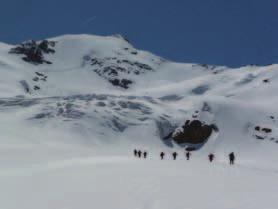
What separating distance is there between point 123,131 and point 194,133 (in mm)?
11696

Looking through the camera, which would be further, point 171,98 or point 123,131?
point 171,98

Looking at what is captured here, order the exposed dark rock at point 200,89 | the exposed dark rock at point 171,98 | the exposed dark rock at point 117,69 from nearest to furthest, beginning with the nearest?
the exposed dark rock at point 171,98 → the exposed dark rock at point 200,89 → the exposed dark rock at point 117,69

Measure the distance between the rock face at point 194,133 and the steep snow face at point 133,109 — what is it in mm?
242

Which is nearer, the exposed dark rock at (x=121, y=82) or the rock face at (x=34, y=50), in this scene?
the exposed dark rock at (x=121, y=82)

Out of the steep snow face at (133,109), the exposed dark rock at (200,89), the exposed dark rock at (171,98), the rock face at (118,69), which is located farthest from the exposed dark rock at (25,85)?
the exposed dark rock at (200,89)

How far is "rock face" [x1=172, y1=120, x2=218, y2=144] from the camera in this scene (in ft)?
267

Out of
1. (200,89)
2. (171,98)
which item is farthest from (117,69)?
(171,98)

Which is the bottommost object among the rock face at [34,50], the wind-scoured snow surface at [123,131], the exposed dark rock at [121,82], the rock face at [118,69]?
the wind-scoured snow surface at [123,131]

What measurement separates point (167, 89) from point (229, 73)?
25.3 m

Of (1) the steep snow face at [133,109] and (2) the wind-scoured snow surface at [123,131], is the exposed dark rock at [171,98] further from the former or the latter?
(2) the wind-scoured snow surface at [123,131]

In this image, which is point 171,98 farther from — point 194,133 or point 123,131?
point 123,131

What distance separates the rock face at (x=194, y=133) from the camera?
3207 inches

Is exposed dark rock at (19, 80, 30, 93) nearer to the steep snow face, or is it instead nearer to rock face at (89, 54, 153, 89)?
the steep snow face

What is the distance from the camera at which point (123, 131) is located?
82.8 meters
